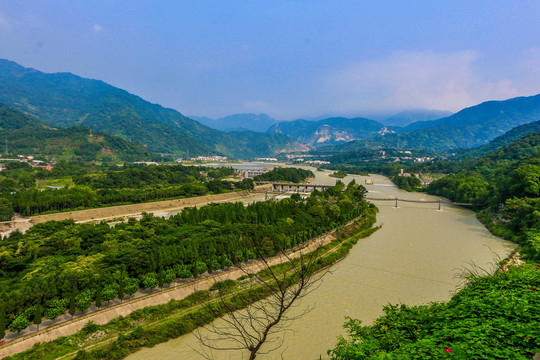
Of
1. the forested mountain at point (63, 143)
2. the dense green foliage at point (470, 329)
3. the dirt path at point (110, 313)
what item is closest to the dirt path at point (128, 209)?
the dirt path at point (110, 313)

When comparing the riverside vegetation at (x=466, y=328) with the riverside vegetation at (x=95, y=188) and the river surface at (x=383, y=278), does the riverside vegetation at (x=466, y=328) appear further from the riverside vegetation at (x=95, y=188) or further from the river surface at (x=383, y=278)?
the riverside vegetation at (x=95, y=188)

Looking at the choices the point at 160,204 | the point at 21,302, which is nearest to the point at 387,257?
the point at 21,302

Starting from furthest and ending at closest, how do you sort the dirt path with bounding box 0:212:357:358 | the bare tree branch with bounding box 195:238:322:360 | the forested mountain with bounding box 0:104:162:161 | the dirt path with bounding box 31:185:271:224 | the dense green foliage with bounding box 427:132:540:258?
1. the forested mountain with bounding box 0:104:162:161
2. the dirt path with bounding box 31:185:271:224
3. the dense green foliage with bounding box 427:132:540:258
4. the dirt path with bounding box 0:212:357:358
5. the bare tree branch with bounding box 195:238:322:360

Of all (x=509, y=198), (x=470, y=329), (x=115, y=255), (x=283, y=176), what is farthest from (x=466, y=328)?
(x=283, y=176)

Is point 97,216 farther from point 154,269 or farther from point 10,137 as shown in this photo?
point 10,137

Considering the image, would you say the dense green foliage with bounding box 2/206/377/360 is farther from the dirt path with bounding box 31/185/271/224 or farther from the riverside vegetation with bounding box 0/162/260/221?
the riverside vegetation with bounding box 0/162/260/221

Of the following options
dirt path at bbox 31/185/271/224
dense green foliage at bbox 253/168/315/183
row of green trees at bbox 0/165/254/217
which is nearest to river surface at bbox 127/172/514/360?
dirt path at bbox 31/185/271/224
